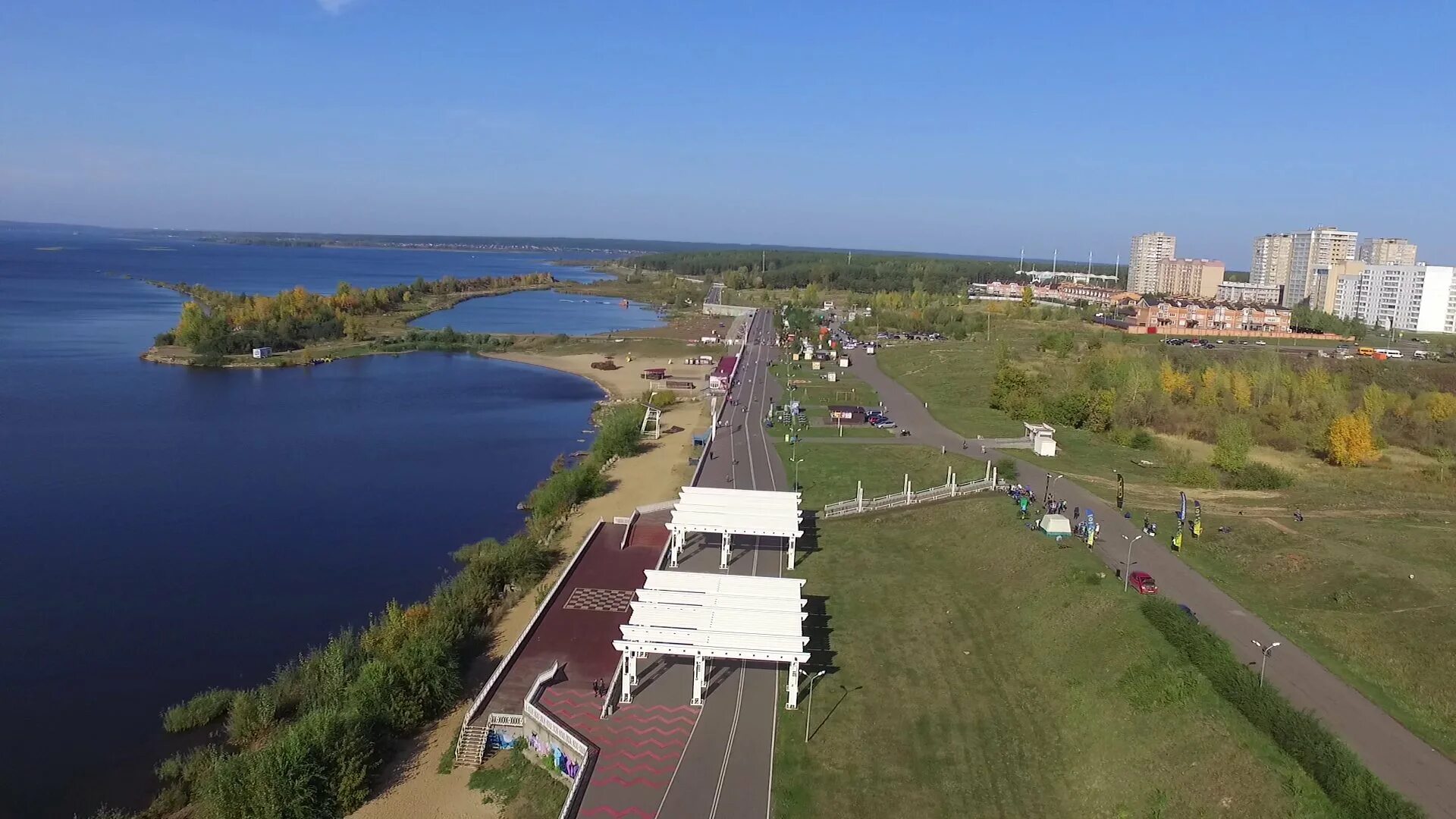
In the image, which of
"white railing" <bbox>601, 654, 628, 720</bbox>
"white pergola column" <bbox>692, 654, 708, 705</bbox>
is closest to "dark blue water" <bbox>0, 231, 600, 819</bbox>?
"white railing" <bbox>601, 654, 628, 720</bbox>

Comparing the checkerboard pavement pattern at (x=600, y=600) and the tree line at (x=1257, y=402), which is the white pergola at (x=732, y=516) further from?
the tree line at (x=1257, y=402)

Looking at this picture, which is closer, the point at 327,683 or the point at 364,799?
the point at 364,799

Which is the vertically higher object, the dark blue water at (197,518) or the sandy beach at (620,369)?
the sandy beach at (620,369)

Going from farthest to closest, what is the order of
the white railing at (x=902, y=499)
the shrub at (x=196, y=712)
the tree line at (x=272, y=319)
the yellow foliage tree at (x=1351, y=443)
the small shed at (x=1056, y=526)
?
the tree line at (x=272, y=319) → the yellow foliage tree at (x=1351, y=443) → the white railing at (x=902, y=499) → the small shed at (x=1056, y=526) → the shrub at (x=196, y=712)

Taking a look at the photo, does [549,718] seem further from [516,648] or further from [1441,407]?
[1441,407]

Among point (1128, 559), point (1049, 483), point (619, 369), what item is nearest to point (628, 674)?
point (1128, 559)

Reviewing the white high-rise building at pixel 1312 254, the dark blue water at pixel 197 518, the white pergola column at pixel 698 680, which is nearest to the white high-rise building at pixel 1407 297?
the white high-rise building at pixel 1312 254

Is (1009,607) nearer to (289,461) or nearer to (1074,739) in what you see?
(1074,739)

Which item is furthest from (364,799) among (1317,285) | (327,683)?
(1317,285)
